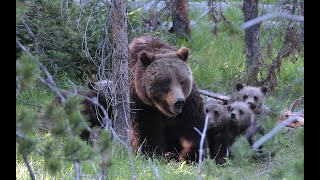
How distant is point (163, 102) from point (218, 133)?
2.89 feet

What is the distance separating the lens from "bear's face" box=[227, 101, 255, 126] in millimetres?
7582

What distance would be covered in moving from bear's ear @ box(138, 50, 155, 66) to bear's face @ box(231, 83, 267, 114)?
5.42ft

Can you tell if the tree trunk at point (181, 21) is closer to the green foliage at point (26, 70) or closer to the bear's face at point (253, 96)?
the bear's face at point (253, 96)

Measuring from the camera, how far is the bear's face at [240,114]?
7.58 m

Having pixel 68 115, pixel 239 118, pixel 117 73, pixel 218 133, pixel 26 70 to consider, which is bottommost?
pixel 218 133

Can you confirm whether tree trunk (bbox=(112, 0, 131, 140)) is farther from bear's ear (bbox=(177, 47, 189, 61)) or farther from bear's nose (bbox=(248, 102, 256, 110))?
bear's nose (bbox=(248, 102, 256, 110))

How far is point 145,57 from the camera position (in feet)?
23.3

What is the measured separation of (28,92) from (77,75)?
3.31ft

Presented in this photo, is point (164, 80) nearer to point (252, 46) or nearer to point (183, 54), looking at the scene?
point (183, 54)

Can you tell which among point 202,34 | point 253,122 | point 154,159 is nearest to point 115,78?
point 154,159

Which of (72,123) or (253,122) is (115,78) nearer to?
(253,122)

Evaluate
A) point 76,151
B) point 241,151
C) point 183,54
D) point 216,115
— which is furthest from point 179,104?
point 76,151

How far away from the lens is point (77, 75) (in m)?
9.48
